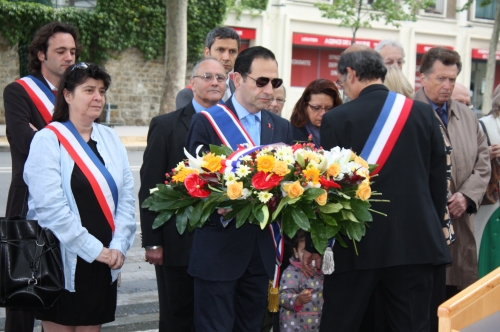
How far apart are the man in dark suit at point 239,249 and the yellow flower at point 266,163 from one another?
1.89 ft

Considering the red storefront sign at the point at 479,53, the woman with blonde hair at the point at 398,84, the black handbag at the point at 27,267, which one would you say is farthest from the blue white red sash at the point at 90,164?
the red storefront sign at the point at 479,53

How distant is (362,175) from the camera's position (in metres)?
3.83

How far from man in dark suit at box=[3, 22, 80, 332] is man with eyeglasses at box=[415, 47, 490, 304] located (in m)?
2.66

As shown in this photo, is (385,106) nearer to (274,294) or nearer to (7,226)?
(274,294)

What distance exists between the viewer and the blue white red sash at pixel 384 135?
426 centimetres

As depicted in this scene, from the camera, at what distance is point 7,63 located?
23734 millimetres

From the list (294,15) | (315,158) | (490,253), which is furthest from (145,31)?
→ (315,158)

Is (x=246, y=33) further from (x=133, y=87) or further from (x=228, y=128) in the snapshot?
(x=228, y=128)

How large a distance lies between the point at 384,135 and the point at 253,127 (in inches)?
31.8

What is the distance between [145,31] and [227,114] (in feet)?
73.6

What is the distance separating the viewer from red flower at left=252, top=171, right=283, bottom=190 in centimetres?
371

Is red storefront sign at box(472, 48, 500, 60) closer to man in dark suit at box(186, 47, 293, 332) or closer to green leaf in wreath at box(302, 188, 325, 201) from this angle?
man in dark suit at box(186, 47, 293, 332)

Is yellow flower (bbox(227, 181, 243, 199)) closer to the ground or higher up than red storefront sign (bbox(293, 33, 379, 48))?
closer to the ground

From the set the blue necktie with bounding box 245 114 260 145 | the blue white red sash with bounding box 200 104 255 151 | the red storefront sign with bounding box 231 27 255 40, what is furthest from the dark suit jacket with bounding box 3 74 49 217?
the red storefront sign with bounding box 231 27 255 40
